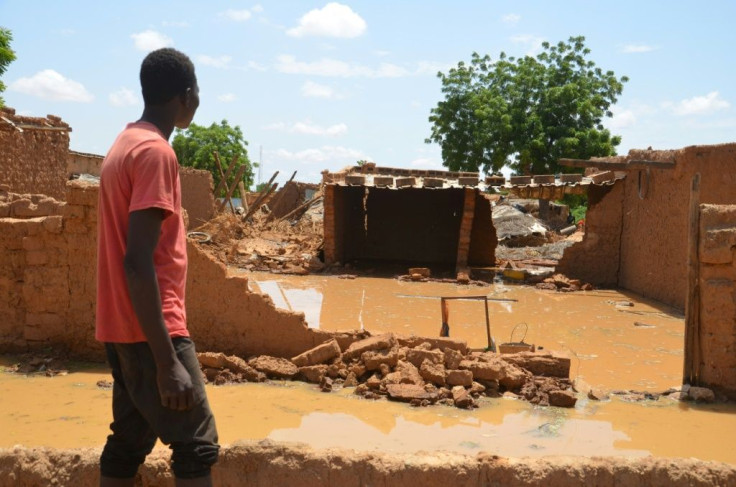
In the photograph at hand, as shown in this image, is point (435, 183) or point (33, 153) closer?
point (33, 153)

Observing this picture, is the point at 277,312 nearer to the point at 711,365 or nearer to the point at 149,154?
the point at 711,365

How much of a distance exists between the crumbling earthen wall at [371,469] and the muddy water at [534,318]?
13.3 feet

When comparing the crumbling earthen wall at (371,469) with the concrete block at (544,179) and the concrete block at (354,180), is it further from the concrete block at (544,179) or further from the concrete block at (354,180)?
the concrete block at (544,179)

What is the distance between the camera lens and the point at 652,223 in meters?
13.4

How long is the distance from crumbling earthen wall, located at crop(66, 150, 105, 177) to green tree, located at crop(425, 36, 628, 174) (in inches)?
594

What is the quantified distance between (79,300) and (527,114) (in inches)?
978

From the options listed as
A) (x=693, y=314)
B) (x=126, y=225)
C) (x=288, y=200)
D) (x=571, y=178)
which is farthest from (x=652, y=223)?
(x=288, y=200)

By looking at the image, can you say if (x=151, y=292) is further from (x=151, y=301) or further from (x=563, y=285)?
(x=563, y=285)

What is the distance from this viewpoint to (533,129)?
29125 millimetres

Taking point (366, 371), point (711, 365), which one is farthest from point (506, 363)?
point (711, 365)

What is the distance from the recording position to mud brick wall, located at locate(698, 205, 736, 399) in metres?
6.59

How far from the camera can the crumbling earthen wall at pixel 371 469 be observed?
319 cm

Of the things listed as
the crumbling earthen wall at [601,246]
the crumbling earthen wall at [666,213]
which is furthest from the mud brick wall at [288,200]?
the crumbling earthen wall at [666,213]

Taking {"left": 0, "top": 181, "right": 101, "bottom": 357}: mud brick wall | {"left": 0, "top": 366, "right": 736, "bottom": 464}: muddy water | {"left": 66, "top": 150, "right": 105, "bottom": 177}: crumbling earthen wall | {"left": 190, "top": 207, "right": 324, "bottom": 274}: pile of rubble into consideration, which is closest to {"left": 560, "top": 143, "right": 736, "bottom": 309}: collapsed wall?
{"left": 0, "top": 366, "right": 736, "bottom": 464}: muddy water
